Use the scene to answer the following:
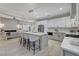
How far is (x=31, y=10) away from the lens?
→ 1.69m

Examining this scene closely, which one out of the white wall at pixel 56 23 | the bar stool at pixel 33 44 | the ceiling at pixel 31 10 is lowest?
the bar stool at pixel 33 44

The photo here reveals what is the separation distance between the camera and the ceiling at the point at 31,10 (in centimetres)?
163

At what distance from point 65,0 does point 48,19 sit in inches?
23.1

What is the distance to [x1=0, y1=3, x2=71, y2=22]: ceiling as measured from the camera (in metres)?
1.63

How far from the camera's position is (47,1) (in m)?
1.64

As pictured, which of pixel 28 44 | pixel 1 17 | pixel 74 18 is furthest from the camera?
pixel 28 44

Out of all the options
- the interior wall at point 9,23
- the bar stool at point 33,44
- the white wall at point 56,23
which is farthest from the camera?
the bar stool at point 33,44

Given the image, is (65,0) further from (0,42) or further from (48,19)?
Result: (0,42)

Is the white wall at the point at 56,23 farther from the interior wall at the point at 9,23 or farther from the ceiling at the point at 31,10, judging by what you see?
the interior wall at the point at 9,23

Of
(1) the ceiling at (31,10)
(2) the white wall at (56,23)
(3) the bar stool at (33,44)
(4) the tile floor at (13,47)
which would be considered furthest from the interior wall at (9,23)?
(3) the bar stool at (33,44)

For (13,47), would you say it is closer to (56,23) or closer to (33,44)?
(33,44)

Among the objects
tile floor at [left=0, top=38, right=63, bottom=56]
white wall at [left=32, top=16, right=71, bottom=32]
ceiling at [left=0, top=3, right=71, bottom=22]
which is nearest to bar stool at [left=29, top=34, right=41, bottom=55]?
tile floor at [left=0, top=38, right=63, bottom=56]

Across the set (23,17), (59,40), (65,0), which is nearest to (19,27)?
(23,17)

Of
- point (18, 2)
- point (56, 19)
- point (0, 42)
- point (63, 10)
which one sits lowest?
point (0, 42)
